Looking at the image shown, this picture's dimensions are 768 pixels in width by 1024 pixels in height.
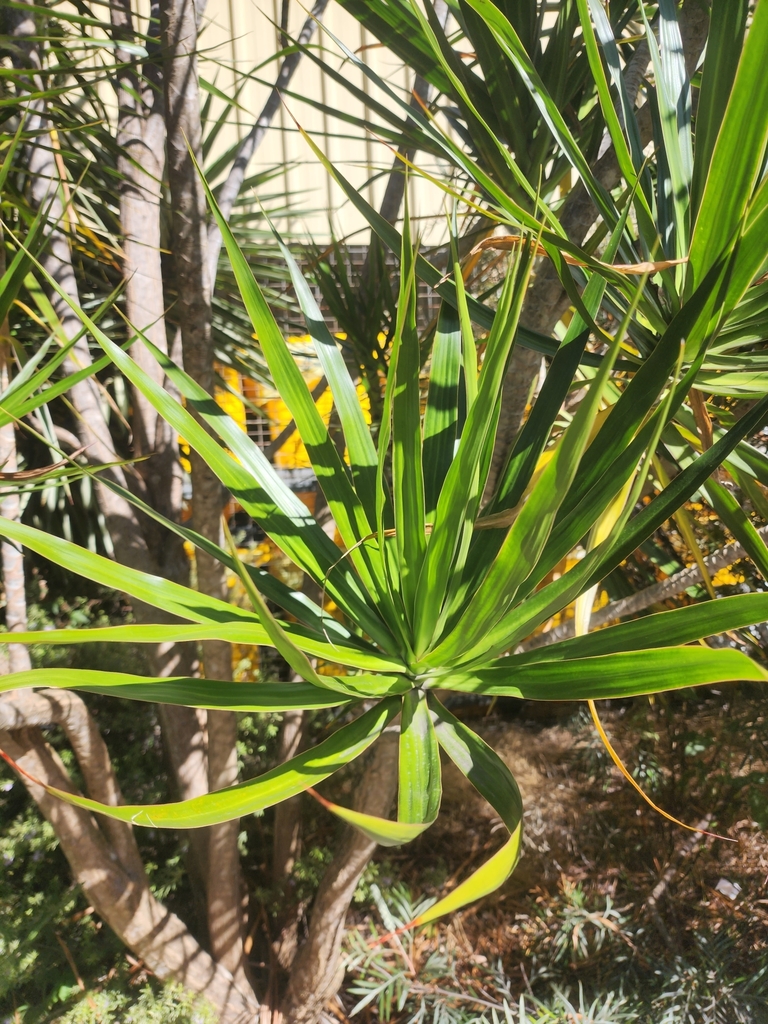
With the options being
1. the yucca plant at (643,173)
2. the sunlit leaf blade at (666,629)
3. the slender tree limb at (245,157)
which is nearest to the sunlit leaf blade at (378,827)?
the sunlit leaf blade at (666,629)

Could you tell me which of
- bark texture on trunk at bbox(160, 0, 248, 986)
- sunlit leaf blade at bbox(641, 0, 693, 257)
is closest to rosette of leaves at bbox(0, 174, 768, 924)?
sunlit leaf blade at bbox(641, 0, 693, 257)

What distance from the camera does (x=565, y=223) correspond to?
812mm

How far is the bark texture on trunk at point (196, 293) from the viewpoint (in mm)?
886

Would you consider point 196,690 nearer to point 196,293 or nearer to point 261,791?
point 261,791

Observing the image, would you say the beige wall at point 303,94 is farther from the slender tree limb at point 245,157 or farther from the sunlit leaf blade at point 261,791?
the sunlit leaf blade at point 261,791

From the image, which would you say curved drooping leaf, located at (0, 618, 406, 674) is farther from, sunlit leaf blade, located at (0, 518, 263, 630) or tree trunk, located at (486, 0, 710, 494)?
tree trunk, located at (486, 0, 710, 494)

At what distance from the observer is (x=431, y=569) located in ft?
1.82

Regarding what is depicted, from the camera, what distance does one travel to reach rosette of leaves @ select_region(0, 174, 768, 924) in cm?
44

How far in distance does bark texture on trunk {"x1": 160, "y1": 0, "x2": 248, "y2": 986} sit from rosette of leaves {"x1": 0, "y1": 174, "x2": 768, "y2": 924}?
1.10 feet

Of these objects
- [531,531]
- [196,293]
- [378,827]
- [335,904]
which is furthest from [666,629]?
[335,904]

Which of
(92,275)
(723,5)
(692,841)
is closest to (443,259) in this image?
(723,5)

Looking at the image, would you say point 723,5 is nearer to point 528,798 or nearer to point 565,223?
point 565,223

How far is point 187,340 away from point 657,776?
59.0 inches

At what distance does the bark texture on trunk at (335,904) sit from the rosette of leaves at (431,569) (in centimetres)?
41
